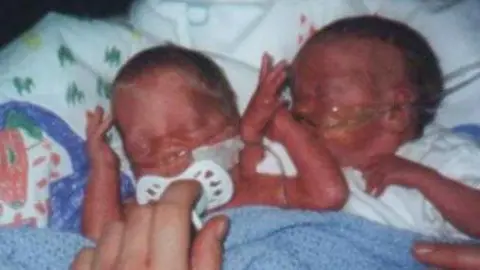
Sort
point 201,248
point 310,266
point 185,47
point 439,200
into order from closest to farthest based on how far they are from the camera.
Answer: point 201,248 < point 310,266 < point 439,200 < point 185,47

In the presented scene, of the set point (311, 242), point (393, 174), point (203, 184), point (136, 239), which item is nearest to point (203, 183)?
point (203, 184)

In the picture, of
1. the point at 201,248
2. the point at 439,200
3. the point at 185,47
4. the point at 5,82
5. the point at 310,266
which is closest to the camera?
the point at 201,248

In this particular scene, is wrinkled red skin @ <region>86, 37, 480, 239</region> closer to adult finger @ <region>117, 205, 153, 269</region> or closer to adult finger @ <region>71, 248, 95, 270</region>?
adult finger @ <region>71, 248, 95, 270</region>

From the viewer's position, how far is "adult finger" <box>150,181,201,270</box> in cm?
103

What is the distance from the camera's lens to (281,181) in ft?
5.22

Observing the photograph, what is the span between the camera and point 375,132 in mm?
1608

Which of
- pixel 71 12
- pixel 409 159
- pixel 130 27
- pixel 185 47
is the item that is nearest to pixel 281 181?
pixel 409 159

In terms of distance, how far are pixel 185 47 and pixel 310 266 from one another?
1.99ft

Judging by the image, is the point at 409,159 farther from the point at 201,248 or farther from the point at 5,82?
the point at 5,82

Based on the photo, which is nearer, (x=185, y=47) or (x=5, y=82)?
(x=5, y=82)

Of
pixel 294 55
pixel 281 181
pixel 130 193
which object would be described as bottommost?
pixel 130 193

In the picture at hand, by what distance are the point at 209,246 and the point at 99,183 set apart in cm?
52

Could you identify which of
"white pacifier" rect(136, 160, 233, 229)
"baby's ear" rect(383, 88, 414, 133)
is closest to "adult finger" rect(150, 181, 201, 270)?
"white pacifier" rect(136, 160, 233, 229)

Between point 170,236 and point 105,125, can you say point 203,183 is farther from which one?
point 170,236
